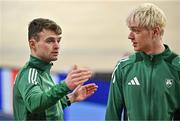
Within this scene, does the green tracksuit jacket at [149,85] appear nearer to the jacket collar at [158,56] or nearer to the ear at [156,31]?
the jacket collar at [158,56]

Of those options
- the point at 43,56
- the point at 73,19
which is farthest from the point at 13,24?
the point at 43,56

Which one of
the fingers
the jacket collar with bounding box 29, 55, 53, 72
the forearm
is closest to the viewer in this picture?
the forearm

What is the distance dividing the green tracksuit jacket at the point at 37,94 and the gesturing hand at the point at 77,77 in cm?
4

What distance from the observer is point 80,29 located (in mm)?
12586

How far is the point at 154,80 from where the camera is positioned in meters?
3.62

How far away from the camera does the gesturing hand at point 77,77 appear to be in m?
3.60

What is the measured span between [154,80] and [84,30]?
29.7 feet

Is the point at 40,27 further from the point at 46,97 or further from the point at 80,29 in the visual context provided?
the point at 80,29

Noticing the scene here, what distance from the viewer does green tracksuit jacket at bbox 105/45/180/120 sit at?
142 inches

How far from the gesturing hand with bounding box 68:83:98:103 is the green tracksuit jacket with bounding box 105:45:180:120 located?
1.17 feet

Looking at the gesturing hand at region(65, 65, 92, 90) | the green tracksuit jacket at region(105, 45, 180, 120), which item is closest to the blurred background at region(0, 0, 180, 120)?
the green tracksuit jacket at region(105, 45, 180, 120)

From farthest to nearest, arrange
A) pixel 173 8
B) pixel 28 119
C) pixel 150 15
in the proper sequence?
pixel 173 8 → pixel 28 119 → pixel 150 15

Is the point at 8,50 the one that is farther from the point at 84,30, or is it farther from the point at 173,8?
the point at 173,8

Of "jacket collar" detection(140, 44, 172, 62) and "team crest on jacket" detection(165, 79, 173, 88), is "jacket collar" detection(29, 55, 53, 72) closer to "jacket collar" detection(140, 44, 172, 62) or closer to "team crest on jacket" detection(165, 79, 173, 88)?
"jacket collar" detection(140, 44, 172, 62)
